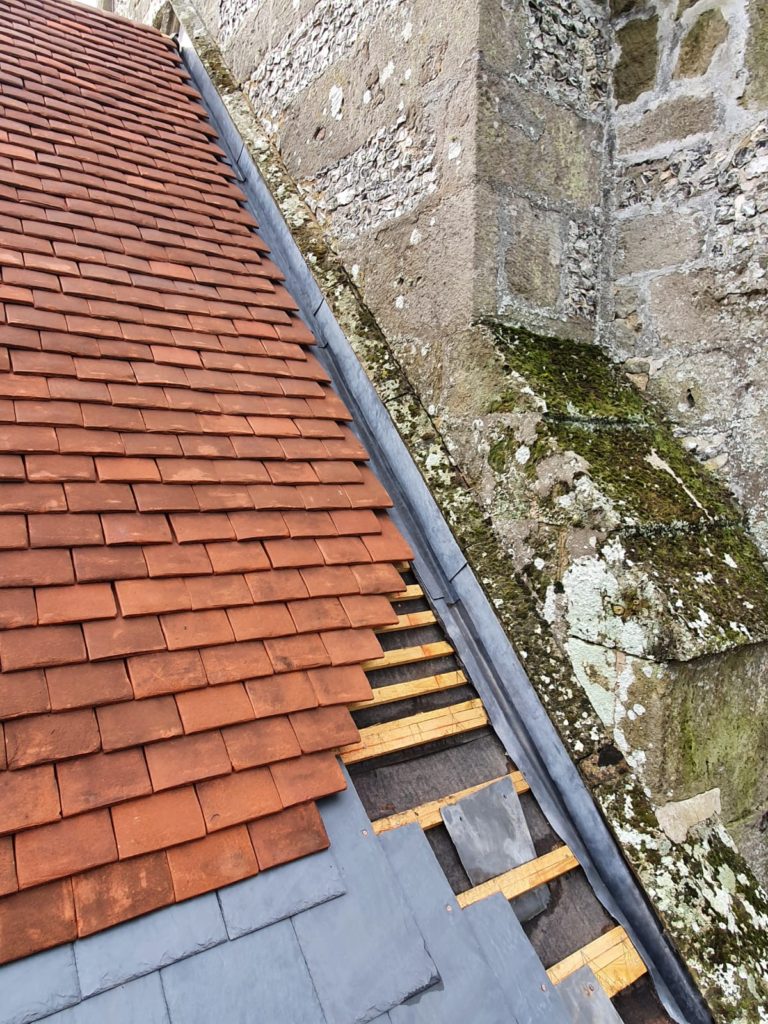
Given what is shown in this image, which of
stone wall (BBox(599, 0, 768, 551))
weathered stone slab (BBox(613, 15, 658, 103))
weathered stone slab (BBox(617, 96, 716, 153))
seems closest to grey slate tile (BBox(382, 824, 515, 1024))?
stone wall (BBox(599, 0, 768, 551))

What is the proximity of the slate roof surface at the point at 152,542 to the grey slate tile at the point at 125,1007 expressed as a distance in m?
0.11

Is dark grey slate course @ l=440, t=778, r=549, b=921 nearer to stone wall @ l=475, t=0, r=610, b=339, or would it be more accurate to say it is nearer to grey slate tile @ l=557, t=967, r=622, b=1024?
grey slate tile @ l=557, t=967, r=622, b=1024

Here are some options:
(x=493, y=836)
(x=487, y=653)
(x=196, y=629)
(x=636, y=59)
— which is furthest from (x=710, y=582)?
(x=636, y=59)

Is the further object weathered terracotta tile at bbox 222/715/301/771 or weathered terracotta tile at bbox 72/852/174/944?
weathered terracotta tile at bbox 222/715/301/771

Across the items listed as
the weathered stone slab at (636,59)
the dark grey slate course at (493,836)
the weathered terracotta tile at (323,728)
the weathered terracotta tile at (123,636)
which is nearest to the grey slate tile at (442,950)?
the dark grey slate course at (493,836)

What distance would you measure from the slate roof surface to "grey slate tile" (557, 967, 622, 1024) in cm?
67

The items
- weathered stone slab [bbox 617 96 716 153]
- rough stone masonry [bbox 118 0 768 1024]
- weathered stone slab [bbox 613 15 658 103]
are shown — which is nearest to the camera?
rough stone masonry [bbox 118 0 768 1024]

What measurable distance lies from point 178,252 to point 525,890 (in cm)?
239

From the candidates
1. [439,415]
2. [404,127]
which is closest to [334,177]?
[404,127]

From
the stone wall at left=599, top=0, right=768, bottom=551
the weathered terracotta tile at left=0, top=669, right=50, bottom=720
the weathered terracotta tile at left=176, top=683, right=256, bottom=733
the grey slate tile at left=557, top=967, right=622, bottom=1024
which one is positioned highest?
the stone wall at left=599, top=0, right=768, bottom=551

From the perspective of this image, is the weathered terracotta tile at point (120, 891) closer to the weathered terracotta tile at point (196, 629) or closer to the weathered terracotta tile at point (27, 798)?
the weathered terracotta tile at point (27, 798)

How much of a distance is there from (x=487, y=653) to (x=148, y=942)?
119cm

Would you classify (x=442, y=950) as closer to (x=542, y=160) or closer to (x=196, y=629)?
(x=196, y=629)

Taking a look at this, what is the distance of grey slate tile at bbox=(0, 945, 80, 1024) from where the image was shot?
3.27 ft
